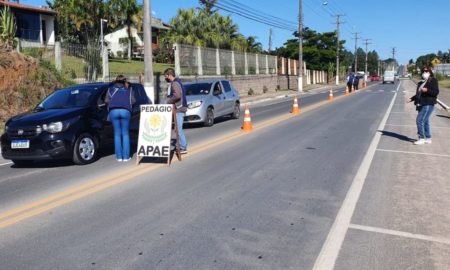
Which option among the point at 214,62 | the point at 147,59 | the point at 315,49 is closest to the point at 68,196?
the point at 147,59

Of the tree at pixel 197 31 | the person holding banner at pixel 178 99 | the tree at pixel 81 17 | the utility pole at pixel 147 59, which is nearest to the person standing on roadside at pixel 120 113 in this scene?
the person holding banner at pixel 178 99

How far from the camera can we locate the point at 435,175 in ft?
26.4

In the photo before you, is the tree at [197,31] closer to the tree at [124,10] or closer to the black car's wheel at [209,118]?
the tree at [124,10]

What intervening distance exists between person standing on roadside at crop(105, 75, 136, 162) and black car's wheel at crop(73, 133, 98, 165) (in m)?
0.46

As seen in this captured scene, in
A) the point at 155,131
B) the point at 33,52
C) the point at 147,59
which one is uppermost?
the point at 33,52

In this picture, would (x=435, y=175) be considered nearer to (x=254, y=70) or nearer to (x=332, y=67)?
(x=254, y=70)

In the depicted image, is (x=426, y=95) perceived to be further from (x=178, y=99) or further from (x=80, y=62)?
(x=80, y=62)

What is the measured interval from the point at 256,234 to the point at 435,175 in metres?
4.46

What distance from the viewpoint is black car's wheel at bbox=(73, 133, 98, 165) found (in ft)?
29.2

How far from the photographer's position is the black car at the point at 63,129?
28.3ft

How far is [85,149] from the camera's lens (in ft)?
30.0

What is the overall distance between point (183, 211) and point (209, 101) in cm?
1070

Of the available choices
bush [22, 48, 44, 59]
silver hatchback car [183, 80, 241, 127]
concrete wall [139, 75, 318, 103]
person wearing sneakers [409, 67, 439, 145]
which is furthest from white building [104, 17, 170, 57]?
person wearing sneakers [409, 67, 439, 145]

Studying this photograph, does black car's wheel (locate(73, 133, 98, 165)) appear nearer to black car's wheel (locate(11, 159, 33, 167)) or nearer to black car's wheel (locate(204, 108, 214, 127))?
black car's wheel (locate(11, 159, 33, 167))
